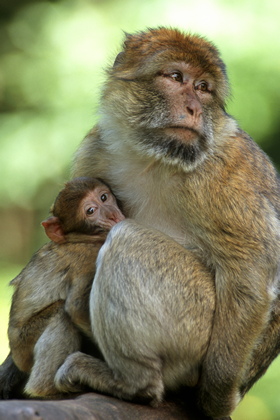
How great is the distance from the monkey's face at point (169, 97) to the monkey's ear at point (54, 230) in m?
0.91

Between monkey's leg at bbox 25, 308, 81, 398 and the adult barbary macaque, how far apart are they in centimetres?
16

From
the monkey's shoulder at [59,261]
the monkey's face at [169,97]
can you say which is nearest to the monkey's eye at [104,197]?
the monkey's shoulder at [59,261]

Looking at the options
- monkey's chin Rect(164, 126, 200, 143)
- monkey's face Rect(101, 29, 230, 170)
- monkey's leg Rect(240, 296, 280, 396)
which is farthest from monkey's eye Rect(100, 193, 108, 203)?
monkey's leg Rect(240, 296, 280, 396)

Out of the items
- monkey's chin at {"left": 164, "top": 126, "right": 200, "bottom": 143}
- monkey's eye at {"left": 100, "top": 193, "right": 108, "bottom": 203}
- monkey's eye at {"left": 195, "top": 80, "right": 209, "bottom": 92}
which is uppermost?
monkey's eye at {"left": 195, "top": 80, "right": 209, "bottom": 92}

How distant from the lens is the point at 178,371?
5.62 meters

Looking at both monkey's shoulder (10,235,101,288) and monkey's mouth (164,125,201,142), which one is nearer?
monkey's mouth (164,125,201,142)

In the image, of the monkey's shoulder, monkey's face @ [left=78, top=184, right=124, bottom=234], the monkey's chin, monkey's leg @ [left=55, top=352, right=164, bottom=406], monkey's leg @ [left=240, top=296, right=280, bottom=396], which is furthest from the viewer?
monkey's face @ [left=78, top=184, right=124, bottom=234]

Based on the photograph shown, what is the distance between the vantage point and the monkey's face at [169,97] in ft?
18.5

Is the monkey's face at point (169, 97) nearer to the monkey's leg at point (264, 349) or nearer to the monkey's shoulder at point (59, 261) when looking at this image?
the monkey's shoulder at point (59, 261)

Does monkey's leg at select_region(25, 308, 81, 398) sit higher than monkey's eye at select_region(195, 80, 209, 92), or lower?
lower

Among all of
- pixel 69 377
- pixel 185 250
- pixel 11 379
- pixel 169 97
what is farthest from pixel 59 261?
pixel 169 97

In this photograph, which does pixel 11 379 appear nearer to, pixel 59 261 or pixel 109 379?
pixel 59 261

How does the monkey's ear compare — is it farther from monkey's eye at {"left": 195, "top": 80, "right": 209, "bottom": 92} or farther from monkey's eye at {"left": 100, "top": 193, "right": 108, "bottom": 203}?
monkey's eye at {"left": 195, "top": 80, "right": 209, "bottom": 92}

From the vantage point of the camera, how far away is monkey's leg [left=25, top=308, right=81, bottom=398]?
5.82 m
